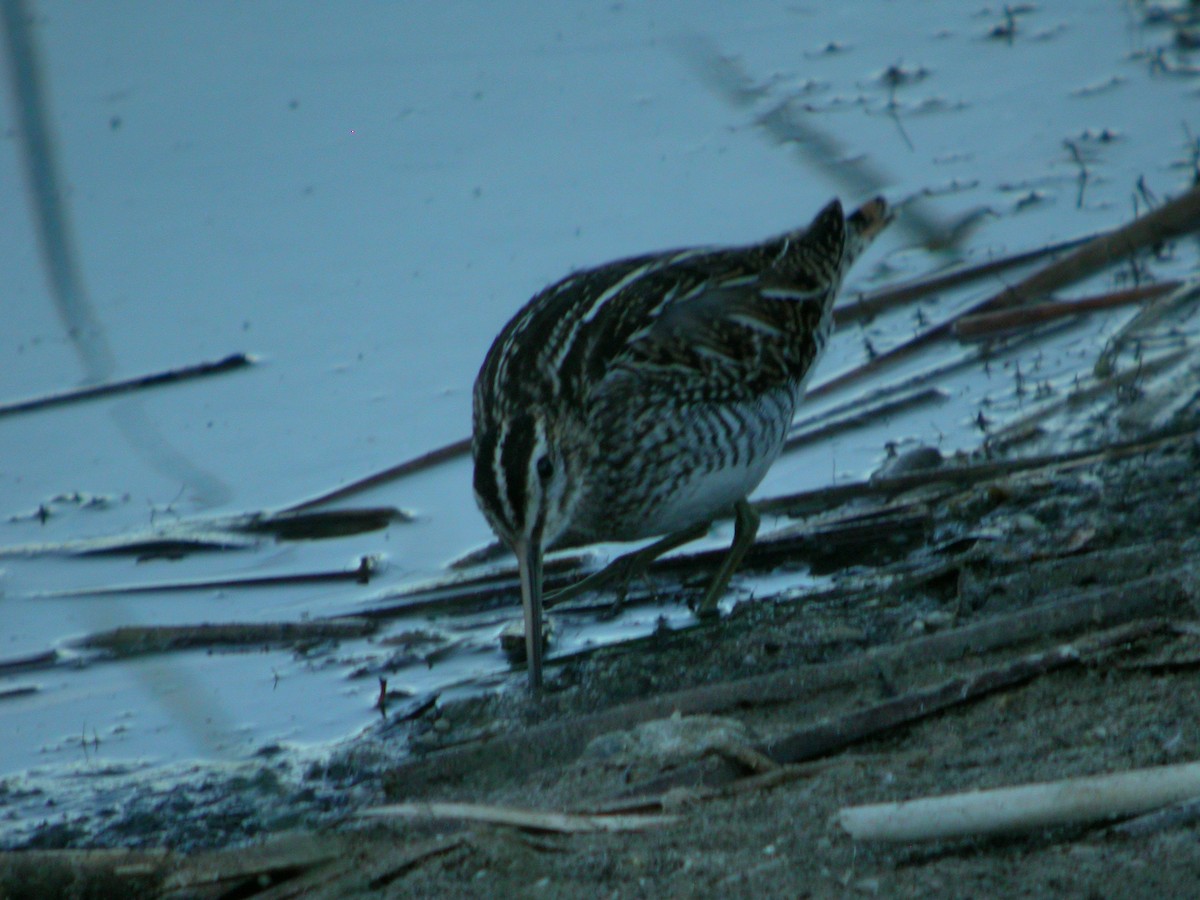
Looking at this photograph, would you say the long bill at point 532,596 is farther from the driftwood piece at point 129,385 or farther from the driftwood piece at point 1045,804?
the driftwood piece at point 129,385

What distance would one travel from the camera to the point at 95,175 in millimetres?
8516

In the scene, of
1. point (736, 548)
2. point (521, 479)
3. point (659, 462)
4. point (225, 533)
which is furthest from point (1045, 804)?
point (225, 533)

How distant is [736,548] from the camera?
17.9ft

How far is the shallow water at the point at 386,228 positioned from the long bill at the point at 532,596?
0.99 ft

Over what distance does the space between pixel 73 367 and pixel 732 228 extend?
299 centimetres

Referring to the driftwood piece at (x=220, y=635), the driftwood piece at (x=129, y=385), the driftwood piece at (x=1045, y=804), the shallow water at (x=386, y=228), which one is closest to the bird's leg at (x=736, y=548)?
the shallow water at (x=386, y=228)

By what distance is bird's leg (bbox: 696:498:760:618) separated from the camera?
210 inches

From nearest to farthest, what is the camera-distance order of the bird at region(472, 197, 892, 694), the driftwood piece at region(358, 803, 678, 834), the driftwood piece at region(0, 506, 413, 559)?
the driftwood piece at region(358, 803, 678, 834)
the bird at region(472, 197, 892, 694)
the driftwood piece at region(0, 506, 413, 559)

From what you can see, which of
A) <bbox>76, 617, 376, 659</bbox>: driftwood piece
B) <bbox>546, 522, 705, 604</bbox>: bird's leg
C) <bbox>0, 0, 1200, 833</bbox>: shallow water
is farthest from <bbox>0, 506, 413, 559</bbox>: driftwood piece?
<bbox>546, 522, 705, 604</bbox>: bird's leg

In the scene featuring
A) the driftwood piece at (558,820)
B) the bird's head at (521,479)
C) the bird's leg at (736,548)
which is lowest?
the bird's leg at (736,548)

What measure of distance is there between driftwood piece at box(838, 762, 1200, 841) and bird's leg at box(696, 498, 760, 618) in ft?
8.78

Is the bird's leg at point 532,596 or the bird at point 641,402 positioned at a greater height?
A: the bird at point 641,402

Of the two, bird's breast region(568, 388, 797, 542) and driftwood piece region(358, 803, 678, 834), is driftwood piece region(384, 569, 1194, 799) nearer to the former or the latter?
driftwood piece region(358, 803, 678, 834)

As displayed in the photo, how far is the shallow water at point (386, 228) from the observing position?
17.7 feet
